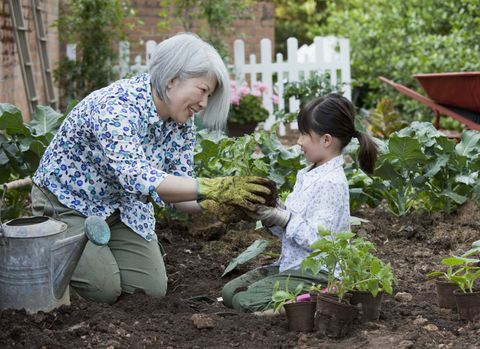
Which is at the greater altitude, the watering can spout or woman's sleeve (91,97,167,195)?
woman's sleeve (91,97,167,195)

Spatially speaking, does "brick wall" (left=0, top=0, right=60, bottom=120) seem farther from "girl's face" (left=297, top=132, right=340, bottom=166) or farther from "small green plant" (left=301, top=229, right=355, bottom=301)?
"small green plant" (left=301, top=229, right=355, bottom=301)

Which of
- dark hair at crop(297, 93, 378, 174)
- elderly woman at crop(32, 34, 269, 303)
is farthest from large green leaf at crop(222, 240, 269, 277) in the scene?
dark hair at crop(297, 93, 378, 174)

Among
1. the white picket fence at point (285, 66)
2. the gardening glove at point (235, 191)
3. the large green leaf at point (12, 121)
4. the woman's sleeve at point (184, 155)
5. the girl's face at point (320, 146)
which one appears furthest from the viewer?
the white picket fence at point (285, 66)

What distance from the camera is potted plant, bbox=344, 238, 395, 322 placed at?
2521 millimetres

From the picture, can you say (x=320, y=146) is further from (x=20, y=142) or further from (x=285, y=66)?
(x=285, y=66)

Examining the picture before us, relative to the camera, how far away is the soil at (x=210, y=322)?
2494mm

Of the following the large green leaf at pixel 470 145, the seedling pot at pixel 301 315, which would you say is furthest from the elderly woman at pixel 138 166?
the large green leaf at pixel 470 145

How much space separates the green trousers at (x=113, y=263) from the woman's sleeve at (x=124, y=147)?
0.42 meters

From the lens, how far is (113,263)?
3312 millimetres

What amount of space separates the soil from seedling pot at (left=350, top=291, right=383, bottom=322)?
0.04 m

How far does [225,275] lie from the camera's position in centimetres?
363

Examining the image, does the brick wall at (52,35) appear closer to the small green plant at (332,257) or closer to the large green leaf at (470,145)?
the large green leaf at (470,145)

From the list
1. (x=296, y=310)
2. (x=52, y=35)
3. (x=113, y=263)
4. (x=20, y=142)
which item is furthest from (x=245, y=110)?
(x=296, y=310)

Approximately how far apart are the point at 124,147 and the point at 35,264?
19.4 inches
